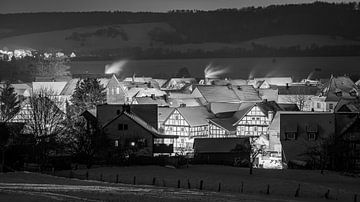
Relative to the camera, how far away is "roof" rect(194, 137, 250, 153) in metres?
54.3

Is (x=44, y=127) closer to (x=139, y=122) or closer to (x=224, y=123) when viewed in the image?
(x=139, y=122)

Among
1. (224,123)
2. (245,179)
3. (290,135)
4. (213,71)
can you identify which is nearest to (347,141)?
(290,135)

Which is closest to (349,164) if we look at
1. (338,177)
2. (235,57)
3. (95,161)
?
(338,177)

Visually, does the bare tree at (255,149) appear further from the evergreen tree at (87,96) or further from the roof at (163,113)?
the evergreen tree at (87,96)

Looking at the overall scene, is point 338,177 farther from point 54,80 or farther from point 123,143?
point 54,80

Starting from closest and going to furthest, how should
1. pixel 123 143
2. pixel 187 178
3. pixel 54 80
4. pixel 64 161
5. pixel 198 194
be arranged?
pixel 198 194 → pixel 187 178 → pixel 64 161 → pixel 123 143 → pixel 54 80

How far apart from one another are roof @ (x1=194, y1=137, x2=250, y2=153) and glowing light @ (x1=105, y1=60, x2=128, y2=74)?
258 feet

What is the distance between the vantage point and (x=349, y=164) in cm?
5172

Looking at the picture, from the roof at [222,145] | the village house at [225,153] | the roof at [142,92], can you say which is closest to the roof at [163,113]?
the roof at [222,145]

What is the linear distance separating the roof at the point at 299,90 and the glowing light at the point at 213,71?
145 feet

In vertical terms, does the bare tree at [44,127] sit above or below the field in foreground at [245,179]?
above

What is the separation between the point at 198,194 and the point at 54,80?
68227 millimetres

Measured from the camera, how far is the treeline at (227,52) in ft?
554

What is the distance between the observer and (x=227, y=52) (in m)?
182
